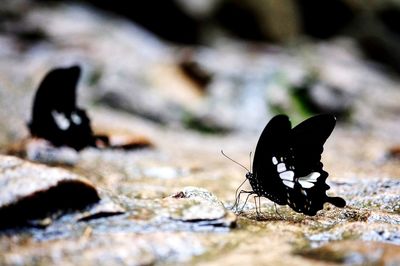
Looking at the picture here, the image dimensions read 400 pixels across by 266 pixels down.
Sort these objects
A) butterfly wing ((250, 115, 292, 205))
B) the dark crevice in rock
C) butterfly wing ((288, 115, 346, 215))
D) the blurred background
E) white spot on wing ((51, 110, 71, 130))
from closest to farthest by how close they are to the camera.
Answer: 1. the dark crevice in rock
2. butterfly wing ((288, 115, 346, 215))
3. butterfly wing ((250, 115, 292, 205))
4. white spot on wing ((51, 110, 71, 130))
5. the blurred background

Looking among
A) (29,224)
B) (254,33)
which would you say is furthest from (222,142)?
(254,33)

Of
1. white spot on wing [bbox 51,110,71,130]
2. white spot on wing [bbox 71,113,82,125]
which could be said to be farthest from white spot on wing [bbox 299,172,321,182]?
white spot on wing [bbox 51,110,71,130]

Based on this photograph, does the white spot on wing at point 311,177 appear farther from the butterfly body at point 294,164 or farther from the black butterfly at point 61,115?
the black butterfly at point 61,115

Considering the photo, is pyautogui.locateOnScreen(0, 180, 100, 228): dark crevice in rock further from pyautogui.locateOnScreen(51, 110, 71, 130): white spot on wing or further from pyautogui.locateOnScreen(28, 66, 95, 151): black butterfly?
pyautogui.locateOnScreen(51, 110, 71, 130): white spot on wing

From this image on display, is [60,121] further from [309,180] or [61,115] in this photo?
[309,180]

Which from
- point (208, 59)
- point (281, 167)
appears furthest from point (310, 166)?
point (208, 59)

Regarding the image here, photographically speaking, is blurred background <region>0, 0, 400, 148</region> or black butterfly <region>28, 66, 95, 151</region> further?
blurred background <region>0, 0, 400, 148</region>
